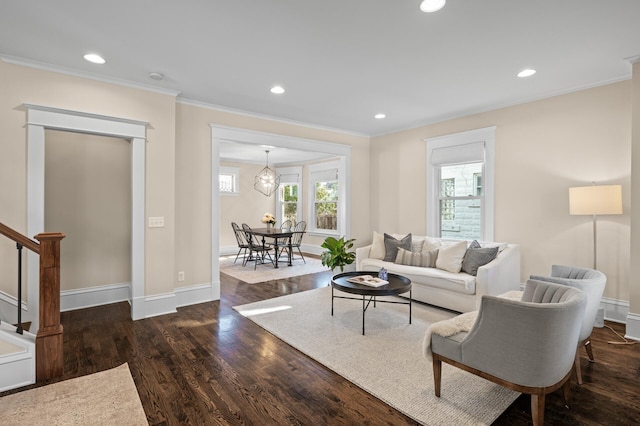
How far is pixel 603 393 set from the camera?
7.73 feet

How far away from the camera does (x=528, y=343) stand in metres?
1.83

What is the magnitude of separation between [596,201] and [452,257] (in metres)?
1.64

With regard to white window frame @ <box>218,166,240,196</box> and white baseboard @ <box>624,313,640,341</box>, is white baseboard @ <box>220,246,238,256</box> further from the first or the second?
white baseboard @ <box>624,313,640,341</box>

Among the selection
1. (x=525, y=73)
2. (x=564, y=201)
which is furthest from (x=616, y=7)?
(x=564, y=201)

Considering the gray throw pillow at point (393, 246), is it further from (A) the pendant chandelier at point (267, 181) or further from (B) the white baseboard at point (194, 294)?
(A) the pendant chandelier at point (267, 181)

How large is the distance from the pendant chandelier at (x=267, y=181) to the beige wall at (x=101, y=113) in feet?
16.7

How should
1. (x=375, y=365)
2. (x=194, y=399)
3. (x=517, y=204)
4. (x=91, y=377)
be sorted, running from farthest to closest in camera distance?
1. (x=517, y=204)
2. (x=375, y=365)
3. (x=91, y=377)
4. (x=194, y=399)

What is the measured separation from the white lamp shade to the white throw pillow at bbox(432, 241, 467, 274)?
1.32 m

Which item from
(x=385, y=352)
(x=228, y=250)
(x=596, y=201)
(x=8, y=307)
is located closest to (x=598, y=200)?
(x=596, y=201)

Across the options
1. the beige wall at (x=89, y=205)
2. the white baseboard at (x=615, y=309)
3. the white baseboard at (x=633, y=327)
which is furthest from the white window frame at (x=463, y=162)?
the beige wall at (x=89, y=205)

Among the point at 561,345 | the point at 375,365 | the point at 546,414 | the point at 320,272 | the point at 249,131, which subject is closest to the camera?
the point at 561,345

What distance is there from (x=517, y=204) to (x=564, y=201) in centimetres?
55

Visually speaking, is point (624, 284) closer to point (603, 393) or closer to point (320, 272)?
point (603, 393)

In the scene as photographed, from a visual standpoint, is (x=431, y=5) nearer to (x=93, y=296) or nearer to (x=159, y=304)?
(x=159, y=304)
